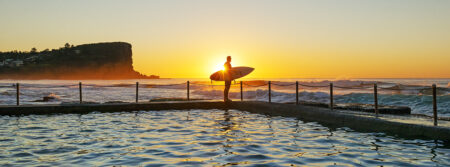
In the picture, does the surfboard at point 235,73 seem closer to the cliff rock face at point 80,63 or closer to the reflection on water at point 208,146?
the reflection on water at point 208,146

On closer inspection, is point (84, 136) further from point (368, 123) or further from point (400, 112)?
point (400, 112)

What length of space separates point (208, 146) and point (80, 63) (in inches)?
7335

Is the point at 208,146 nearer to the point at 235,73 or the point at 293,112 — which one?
the point at 293,112

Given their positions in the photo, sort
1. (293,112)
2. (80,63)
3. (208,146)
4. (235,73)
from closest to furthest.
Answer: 1. (208,146)
2. (293,112)
3. (235,73)
4. (80,63)

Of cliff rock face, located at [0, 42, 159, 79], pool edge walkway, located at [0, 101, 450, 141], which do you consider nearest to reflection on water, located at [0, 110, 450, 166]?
pool edge walkway, located at [0, 101, 450, 141]

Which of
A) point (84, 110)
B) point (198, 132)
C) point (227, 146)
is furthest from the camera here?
point (84, 110)

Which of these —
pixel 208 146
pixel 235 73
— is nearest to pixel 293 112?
pixel 235 73

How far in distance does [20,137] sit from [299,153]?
6.98 m

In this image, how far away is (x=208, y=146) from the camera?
8.18 m

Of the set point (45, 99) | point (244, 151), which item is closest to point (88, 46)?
point (45, 99)

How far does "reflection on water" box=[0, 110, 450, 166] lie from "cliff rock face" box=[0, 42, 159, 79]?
6915 inches

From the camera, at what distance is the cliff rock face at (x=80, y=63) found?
169500 mm

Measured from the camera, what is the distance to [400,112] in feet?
45.7

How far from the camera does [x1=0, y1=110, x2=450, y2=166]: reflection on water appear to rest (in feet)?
22.1
